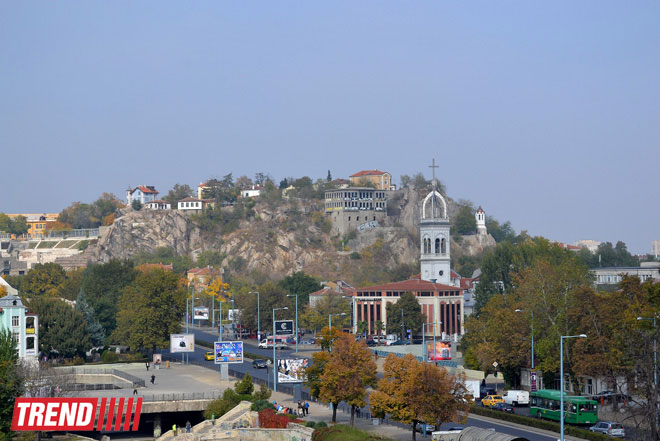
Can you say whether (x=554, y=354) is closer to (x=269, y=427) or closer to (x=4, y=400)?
(x=269, y=427)

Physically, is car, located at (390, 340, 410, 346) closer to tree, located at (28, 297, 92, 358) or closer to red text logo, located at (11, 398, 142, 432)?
tree, located at (28, 297, 92, 358)

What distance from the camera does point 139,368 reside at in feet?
389

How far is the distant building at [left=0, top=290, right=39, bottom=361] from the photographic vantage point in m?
115

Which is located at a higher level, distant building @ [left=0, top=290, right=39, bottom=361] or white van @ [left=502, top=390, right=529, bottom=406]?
distant building @ [left=0, top=290, right=39, bottom=361]

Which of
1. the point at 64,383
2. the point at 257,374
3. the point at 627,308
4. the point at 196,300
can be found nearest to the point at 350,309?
the point at 196,300

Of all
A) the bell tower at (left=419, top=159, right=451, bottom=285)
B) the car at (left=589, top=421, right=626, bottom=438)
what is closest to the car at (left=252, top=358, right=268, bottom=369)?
the car at (left=589, top=421, right=626, bottom=438)

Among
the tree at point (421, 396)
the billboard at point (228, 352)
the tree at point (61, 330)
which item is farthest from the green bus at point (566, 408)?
the tree at point (61, 330)

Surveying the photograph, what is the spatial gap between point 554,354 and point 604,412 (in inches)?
426

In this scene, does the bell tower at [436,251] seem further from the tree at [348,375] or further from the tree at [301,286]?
the tree at [348,375]

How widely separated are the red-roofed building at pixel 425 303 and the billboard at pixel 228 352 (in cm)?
6402

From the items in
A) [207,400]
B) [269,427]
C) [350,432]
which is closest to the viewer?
[350,432]

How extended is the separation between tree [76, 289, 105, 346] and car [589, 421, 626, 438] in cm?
7735

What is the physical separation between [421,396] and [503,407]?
14498 mm

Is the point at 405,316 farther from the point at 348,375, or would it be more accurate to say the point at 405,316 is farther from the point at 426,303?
the point at 348,375
